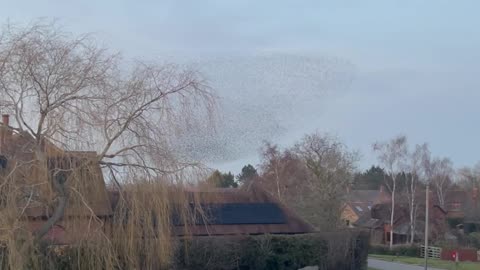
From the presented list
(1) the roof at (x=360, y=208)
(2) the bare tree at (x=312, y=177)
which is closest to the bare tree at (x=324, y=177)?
(2) the bare tree at (x=312, y=177)

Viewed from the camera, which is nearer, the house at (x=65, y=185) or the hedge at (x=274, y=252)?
the house at (x=65, y=185)

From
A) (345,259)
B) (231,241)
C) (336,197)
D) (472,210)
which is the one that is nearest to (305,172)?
(336,197)

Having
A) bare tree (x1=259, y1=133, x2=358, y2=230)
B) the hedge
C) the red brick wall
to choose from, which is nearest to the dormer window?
the hedge

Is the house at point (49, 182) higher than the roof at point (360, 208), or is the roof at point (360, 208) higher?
the house at point (49, 182)

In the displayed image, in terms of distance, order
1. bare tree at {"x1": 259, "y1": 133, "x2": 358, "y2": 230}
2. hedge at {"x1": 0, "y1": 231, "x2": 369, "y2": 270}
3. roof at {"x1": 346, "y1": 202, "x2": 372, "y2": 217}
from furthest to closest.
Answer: roof at {"x1": 346, "y1": 202, "x2": 372, "y2": 217}
bare tree at {"x1": 259, "y1": 133, "x2": 358, "y2": 230}
hedge at {"x1": 0, "y1": 231, "x2": 369, "y2": 270}

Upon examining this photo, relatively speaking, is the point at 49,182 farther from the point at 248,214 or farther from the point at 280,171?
the point at 280,171

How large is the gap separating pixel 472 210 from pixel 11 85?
2745 inches

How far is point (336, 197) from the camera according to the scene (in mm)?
50688

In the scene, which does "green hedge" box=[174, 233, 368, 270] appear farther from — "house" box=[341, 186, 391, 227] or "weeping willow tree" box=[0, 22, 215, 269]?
"house" box=[341, 186, 391, 227]

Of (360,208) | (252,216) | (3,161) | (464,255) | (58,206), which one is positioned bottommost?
(464,255)

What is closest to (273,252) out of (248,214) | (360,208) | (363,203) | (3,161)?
(248,214)

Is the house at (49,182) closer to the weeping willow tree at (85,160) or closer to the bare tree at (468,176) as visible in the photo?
the weeping willow tree at (85,160)

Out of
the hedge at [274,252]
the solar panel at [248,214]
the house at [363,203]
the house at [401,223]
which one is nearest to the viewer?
the hedge at [274,252]

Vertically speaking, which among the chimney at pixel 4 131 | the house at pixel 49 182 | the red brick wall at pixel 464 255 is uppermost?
the chimney at pixel 4 131
